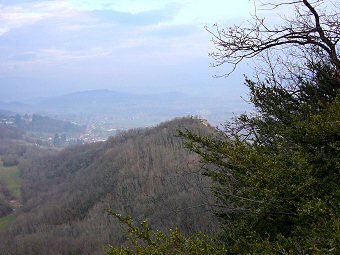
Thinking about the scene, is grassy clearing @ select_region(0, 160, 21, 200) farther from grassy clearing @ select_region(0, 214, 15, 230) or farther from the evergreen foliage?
the evergreen foliage

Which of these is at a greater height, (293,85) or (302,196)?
(293,85)

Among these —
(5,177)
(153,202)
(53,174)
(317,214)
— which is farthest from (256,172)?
(5,177)

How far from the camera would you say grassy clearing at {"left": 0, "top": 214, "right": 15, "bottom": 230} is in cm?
5919

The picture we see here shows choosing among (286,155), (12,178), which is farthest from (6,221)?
(286,155)

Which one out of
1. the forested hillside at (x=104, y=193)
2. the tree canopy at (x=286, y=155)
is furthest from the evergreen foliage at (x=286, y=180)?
the forested hillside at (x=104, y=193)

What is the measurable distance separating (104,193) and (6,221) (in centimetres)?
1650

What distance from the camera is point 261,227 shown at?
4.64 meters

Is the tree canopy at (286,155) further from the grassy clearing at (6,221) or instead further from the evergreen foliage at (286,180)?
the grassy clearing at (6,221)

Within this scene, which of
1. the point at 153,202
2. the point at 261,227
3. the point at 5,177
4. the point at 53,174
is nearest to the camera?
the point at 261,227

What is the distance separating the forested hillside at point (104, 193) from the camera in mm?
39844

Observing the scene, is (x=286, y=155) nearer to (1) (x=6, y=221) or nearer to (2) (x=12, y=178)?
(1) (x=6, y=221)

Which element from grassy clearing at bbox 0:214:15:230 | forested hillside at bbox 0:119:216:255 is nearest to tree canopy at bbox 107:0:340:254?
forested hillside at bbox 0:119:216:255

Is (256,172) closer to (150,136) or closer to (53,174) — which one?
(150,136)

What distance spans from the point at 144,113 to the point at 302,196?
178015 millimetres
